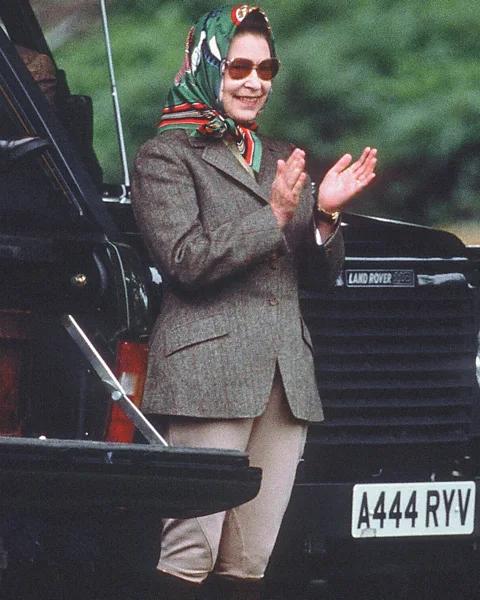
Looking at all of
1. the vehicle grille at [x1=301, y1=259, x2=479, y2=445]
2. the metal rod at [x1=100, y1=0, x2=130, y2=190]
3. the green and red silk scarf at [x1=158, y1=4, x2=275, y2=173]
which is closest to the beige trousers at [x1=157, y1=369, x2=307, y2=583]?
the green and red silk scarf at [x1=158, y1=4, x2=275, y2=173]

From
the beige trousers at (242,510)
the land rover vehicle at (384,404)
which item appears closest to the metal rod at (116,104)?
the land rover vehicle at (384,404)

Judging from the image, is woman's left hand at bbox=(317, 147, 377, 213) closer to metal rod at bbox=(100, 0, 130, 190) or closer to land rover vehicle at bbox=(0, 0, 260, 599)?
land rover vehicle at bbox=(0, 0, 260, 599)

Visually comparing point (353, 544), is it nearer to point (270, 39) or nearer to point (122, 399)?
point (122, 399)

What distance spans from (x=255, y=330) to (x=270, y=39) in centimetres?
65

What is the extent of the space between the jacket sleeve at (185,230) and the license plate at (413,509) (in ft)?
3.63

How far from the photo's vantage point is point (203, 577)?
10.9 feet

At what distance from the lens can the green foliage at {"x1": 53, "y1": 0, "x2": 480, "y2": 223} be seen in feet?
18.6

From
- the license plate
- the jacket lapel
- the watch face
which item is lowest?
the license plate

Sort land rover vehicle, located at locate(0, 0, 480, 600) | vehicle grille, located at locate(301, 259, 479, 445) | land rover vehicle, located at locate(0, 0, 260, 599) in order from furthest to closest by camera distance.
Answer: vehicle grille, located at locate(301, 259, 479, 445) → land rover vehicle, located at locate(0, 0, 480, 600) → land rover vehicle, located at locate(0, 0, 260, 599)

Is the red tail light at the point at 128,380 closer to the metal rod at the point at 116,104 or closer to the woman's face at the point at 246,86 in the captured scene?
the woman's face at the point at 246,86

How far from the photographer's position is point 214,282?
3.21 metres

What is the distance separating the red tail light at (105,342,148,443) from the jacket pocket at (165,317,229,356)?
112 millimetres

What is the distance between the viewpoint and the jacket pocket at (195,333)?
3.27 m

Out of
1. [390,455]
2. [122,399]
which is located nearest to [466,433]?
[390,455]
